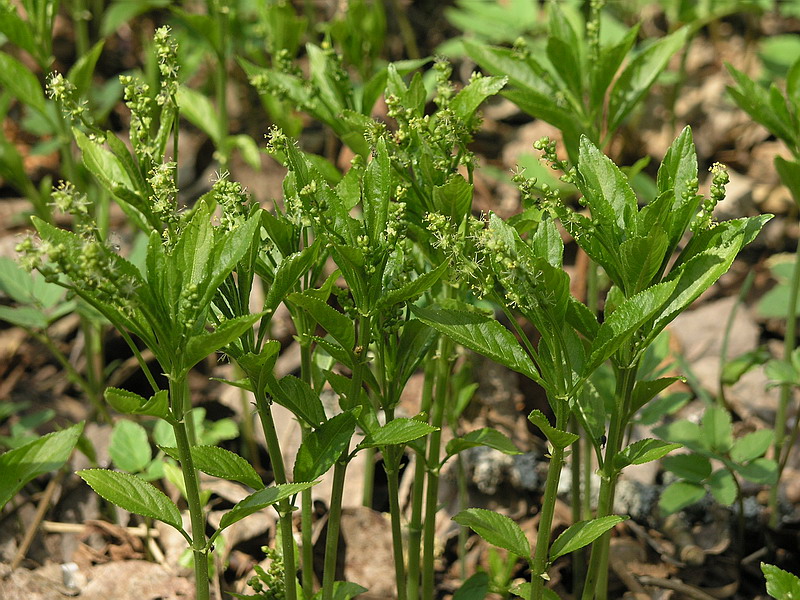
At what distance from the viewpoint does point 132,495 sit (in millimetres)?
1731

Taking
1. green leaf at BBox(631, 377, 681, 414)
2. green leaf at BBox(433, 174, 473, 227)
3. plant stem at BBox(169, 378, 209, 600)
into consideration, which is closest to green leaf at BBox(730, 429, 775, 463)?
green leaf at BBox(631, 377, 681, 414)

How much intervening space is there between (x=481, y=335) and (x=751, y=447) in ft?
3.99

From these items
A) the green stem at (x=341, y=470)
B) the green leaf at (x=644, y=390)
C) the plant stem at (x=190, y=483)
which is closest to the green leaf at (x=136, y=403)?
A: the plant stem at (x=190, y=483)

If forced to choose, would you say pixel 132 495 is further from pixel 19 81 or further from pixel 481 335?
pixel 19 81

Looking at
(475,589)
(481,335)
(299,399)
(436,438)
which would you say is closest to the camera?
(481,335)

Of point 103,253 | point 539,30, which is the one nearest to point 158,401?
point 103,253

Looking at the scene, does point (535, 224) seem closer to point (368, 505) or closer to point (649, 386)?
point (649, 386)

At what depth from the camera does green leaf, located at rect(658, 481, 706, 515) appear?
7.88ft

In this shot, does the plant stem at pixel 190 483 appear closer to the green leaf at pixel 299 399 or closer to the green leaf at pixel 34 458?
the green leaf at pixel 299 399

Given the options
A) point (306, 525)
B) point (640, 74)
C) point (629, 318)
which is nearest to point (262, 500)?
point (306, 525)

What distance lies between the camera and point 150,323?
155 cm

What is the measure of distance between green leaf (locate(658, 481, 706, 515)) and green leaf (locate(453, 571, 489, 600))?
0.55 m

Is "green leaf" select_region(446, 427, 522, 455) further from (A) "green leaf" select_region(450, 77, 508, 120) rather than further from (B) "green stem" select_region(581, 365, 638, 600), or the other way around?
(A) "green leaf" select_region(450, 77, 508, 120)

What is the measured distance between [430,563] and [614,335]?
0.93 m
